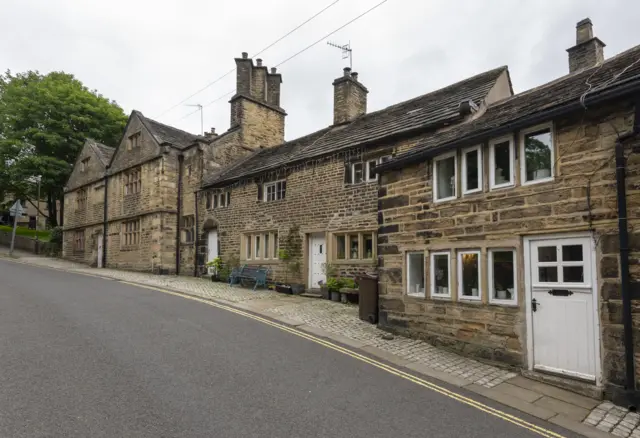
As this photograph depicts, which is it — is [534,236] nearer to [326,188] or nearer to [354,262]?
[354,262]

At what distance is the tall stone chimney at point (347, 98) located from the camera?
17.2 m

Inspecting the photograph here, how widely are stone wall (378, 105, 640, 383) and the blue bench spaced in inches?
280

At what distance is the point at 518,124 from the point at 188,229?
17.6 meters

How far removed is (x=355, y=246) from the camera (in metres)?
13.3

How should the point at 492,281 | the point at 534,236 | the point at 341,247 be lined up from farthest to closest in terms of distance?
the point at 341,247, the point at 492,281, the point at 534,236

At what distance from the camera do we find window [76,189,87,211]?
90.7ft

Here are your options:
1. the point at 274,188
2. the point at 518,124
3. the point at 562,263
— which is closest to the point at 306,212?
the point at 274,188

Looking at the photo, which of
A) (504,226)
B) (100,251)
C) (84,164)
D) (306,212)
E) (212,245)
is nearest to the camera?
(504,226)

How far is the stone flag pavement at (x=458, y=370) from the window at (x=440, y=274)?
110 centimetres

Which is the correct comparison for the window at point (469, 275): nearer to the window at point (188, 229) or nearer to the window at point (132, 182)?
the window at point (188, 229)

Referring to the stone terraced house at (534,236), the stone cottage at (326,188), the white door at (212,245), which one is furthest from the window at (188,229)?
the stone terraced house at (534,236)

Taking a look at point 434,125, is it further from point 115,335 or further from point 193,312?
point 115,335

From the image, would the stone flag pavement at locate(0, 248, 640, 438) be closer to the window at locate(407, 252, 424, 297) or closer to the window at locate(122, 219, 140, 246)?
the window at locate(407, 252, 424, 297)

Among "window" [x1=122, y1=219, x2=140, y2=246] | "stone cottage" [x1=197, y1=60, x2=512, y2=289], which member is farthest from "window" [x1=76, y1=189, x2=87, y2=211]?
"stone cottage" [x1=197, y1=60, x2=512, y2=289]
